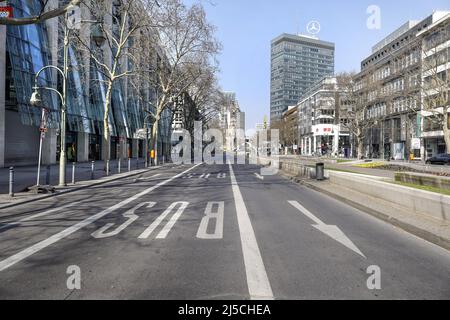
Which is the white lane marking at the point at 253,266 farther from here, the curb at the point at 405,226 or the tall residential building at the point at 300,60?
the tall residential building at the point at 300,60

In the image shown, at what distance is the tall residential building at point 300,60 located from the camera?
95.8 metres

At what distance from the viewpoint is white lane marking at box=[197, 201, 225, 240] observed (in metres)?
7.78

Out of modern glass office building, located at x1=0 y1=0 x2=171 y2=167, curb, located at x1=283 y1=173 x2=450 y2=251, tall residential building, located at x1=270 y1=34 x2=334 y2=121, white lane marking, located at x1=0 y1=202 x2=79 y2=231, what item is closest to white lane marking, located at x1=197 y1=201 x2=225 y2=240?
curb, located at x1=283 y1=173 x2=450 y2=251

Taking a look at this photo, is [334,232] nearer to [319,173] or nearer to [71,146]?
[319,173]

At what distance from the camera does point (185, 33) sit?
129ft

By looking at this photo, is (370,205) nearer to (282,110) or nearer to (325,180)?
(325,180)

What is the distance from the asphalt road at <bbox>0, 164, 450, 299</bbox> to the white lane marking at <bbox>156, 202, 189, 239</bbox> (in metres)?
0.06

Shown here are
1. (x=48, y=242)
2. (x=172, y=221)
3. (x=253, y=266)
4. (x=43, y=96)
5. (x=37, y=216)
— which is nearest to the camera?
(x=253, y=266)

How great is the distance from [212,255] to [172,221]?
11.1ft

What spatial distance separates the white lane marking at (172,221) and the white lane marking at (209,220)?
2.26 ft

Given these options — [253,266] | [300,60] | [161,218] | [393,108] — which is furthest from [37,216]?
[300,60]

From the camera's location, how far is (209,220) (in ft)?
31.6

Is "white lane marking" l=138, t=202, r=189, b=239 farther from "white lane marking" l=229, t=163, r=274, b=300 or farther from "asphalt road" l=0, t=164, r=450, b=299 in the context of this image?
"white lane marking" l=229, t=163, r=274, b=300
